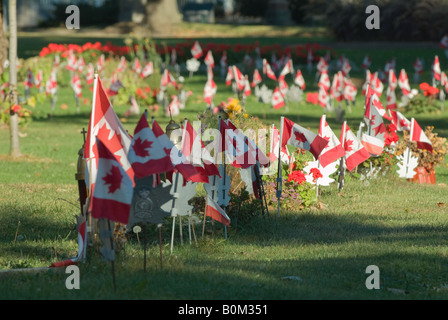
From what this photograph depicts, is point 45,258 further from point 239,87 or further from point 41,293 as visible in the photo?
point 239,87

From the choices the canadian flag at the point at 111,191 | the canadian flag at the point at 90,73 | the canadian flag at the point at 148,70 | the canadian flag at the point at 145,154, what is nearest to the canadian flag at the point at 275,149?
the canadian flag at the point at 145,154

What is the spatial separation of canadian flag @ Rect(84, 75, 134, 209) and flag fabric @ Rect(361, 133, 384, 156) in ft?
19.2

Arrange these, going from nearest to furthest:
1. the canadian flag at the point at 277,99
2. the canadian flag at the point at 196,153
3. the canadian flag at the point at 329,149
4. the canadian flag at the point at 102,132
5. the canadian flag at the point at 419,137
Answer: the canadian flag at the point at 102,132
the canadian flag at the point at 196,153
the canadian flag at the point at 329,149
the canadian flag at the point at 419,137
the canadian flag at the point at 277,99

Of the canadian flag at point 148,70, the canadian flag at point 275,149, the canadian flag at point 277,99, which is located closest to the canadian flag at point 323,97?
the canadian flag at point 277,99

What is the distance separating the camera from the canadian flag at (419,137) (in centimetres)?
1348

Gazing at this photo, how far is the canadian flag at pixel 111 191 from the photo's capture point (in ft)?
21.2

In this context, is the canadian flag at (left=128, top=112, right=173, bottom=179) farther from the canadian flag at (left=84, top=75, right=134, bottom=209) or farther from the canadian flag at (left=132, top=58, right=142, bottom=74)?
the canadian flag at (left=132, top=58, right=142, bottom=74)

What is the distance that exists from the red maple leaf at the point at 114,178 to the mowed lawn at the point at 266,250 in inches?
29.4

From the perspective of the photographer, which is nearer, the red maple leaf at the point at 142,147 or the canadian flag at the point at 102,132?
the red maple leaf at the point at 142,147

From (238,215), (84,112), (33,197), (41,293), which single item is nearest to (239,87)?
(84,112)

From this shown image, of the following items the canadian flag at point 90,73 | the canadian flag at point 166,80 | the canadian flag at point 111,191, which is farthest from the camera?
the canadian flag at point 90,73

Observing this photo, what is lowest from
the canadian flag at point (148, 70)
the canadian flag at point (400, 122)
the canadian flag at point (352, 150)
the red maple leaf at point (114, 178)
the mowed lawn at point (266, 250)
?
the mowed lawn at point (266, 250)

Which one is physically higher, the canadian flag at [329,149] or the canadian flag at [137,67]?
the canadian flag at [137,67]

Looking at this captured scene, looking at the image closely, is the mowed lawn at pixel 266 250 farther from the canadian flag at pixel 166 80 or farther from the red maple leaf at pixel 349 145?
the canadian flag at pixel 166 80
